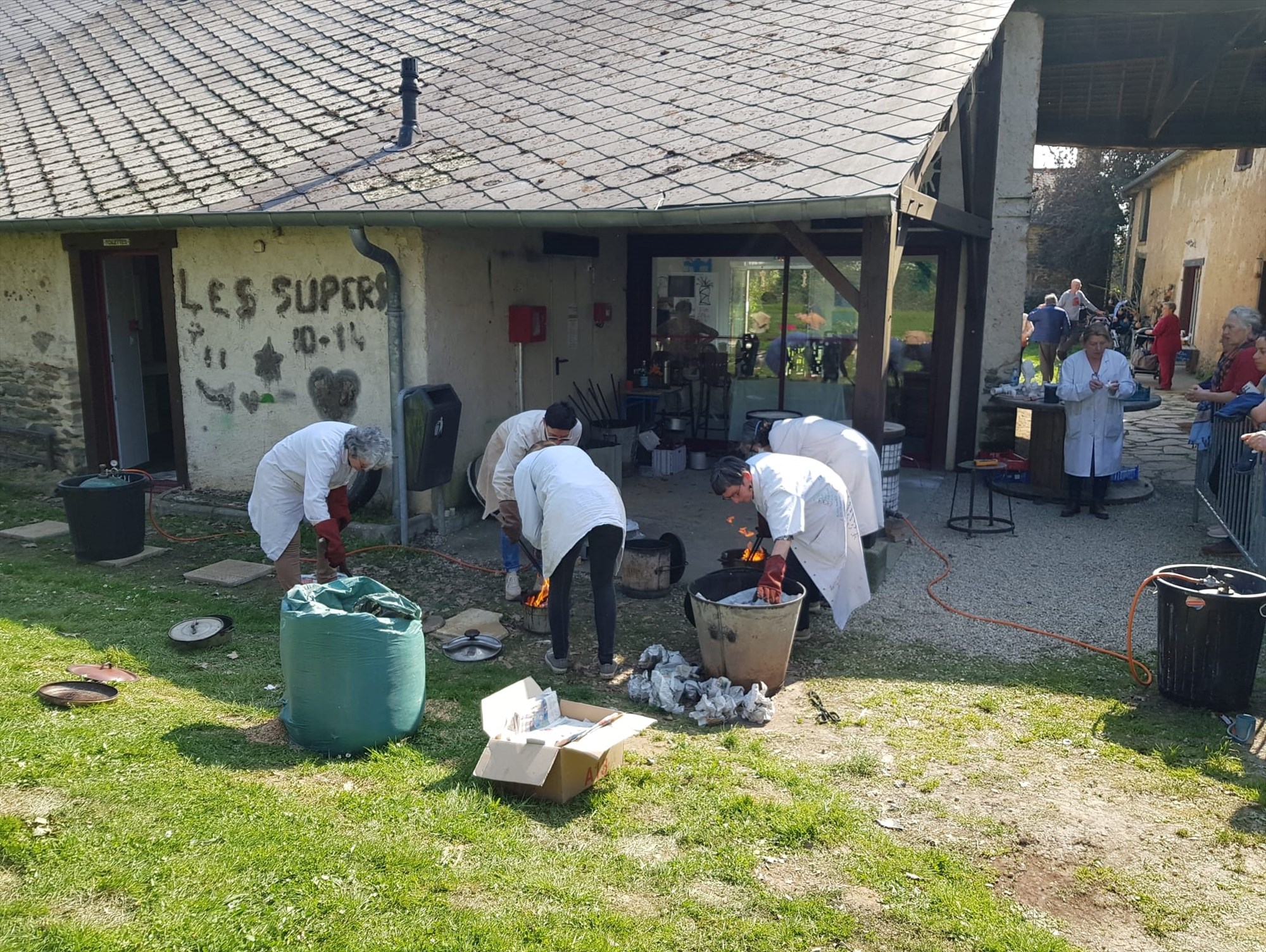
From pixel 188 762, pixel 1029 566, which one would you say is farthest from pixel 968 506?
pixel 188 762

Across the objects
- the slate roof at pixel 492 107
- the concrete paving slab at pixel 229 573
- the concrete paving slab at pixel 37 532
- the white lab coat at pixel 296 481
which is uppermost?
the slate roof at pixel 492 107

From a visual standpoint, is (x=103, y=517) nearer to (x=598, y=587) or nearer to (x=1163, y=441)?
(x=598, y=587)

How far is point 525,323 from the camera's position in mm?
9469

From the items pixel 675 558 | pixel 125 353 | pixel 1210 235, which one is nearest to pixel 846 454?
pixel 675 558

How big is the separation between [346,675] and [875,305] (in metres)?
4.10

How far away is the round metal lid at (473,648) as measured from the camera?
6.02m

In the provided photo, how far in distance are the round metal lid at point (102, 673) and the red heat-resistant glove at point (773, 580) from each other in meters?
3.49

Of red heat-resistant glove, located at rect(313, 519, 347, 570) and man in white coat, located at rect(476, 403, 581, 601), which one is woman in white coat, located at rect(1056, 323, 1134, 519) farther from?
red heat-resistant glove, located at rect(313, 519, 347, 570)

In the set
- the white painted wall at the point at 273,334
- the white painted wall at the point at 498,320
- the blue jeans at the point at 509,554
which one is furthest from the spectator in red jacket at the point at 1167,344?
the blue jeans at the point at 509,554

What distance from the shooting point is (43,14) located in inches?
596

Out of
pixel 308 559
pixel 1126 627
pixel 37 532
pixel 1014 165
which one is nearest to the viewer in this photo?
pixel 1126 627

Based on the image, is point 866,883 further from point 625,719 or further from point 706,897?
point 625,719

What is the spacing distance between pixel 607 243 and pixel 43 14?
409 inches

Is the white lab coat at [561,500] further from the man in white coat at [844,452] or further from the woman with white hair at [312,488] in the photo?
the man in white coat at [844,452]
